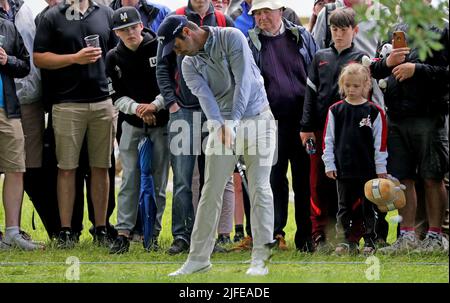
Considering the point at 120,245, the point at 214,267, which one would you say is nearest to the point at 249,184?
the point at 214,267

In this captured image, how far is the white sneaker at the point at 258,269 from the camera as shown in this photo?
888 centimetres

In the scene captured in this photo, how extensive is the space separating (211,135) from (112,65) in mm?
2443

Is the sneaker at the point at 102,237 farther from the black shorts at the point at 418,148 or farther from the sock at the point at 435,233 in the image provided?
the sock at the point at 435,233

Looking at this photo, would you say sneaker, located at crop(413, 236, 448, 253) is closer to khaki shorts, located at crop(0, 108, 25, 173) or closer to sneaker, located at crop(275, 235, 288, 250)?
sneaker, located at crop(275, 235, 288, 250)

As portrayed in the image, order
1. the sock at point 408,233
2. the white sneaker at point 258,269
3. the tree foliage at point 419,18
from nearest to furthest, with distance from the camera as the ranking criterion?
the tree foliage at point 419,18
the white sneaker at point 258,269
the sock at point 408,233

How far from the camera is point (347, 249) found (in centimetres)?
1029

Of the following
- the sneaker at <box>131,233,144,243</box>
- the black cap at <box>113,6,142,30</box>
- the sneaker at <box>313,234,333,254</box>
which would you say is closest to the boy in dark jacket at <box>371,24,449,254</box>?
the sneaker at <box>313,234,333,254</box>

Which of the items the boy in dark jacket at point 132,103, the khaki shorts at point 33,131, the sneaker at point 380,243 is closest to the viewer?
the sneaker at point 380,243

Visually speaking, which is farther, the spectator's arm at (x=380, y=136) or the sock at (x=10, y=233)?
the sock at (x=10, y=233)

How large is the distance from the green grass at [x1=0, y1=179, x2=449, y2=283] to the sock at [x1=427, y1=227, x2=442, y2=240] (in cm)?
42

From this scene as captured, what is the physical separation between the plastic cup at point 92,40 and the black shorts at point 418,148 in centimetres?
298

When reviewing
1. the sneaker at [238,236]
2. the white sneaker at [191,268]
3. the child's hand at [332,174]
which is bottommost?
the sneaker at [238,236]

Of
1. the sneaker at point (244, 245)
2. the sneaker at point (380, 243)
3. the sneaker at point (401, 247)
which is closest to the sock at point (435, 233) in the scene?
the sneaker at point (401, 247)

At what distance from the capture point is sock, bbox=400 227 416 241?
10469 mm
